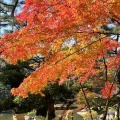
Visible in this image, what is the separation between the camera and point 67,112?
1022cm

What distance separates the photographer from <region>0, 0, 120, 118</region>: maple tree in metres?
5.38

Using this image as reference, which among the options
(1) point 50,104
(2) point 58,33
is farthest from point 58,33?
(1) point 50,104

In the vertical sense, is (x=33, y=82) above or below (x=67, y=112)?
above

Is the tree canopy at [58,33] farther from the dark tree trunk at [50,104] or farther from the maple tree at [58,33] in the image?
the dark tree trunk at [50,104]

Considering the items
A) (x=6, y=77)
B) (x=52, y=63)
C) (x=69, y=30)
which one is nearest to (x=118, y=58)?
(x=52, y=63)

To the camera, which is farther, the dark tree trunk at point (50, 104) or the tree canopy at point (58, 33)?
the dark tree trunk at point (50, 104)

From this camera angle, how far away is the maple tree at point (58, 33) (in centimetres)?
538

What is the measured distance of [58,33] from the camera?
18.8 ft

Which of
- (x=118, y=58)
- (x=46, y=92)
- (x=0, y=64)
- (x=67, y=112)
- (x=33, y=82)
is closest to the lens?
(x=33, y=82)

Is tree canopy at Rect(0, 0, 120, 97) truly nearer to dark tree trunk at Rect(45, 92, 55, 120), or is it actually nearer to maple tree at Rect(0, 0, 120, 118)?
maple tree at Rect(0, 0, 120, 118)

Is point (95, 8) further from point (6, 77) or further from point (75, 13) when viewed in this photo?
point (6, 77)

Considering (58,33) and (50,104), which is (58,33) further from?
(50,104)

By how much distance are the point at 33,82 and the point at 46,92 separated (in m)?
4.29

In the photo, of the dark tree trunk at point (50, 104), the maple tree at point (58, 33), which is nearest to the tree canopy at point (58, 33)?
the maple tree at point (58, 33)
